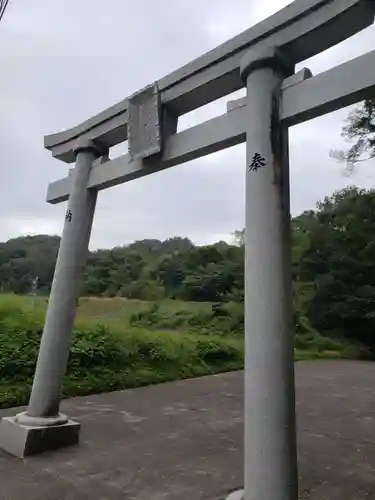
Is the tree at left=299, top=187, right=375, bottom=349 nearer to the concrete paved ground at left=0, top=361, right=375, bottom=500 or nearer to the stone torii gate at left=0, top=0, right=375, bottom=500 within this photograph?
the concrete paved ground at left=0, top=361, right=375, bottom=500

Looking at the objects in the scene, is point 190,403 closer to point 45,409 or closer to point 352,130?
point 45,409

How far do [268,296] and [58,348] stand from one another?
1740mm

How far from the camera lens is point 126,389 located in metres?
6.15

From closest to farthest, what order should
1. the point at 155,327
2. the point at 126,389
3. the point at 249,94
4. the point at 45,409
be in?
the point at 249,94 < the point at 45,409 < the point at 126,389 < the point at 155,327

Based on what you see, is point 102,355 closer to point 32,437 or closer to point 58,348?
point 58,348

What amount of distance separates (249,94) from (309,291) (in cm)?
1180

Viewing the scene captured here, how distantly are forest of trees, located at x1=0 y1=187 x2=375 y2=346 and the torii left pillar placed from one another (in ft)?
26.8

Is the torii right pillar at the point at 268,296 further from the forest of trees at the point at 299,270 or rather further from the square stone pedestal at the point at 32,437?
the forest of trees at the point at 299,270

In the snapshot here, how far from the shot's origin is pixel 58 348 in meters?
3.22

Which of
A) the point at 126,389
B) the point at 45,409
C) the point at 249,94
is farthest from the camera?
the point at 126,389

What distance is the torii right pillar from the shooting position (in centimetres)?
195

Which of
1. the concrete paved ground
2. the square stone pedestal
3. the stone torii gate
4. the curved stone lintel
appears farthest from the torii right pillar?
the curved stone lintel

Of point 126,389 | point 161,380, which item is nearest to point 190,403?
point 126,389

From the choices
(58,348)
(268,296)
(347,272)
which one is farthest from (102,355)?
(347,272)
